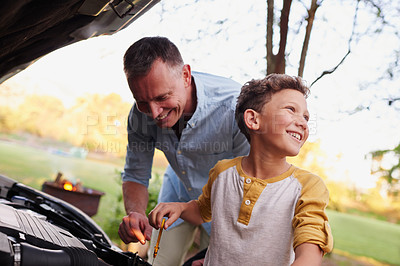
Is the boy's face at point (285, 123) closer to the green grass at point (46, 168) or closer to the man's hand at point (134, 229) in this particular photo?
the man's hand at point (134, 229)

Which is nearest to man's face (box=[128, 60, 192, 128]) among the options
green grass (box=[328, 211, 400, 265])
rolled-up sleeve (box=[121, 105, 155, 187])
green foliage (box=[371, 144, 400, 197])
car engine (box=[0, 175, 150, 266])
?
rolled-up sleeve (box=[121, 105, 155, 187])

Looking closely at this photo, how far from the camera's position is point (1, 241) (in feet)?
2.83

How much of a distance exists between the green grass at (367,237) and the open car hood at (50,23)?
5611mm

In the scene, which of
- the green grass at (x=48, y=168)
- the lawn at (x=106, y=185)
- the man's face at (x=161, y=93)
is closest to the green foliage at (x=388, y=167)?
the lawn at (x=106, y=185)

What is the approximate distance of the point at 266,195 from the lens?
131 centimetres

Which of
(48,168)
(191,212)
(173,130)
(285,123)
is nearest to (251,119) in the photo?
(285,123)

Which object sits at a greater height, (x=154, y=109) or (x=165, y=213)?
(x=154, y=109)

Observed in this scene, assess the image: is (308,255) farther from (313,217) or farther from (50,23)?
(50,23)

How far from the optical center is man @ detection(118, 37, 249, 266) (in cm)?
178

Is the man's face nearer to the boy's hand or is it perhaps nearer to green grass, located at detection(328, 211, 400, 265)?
the boy's hand

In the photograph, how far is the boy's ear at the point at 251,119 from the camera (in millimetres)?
1430

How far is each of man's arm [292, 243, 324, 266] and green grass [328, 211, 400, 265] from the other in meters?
5.54

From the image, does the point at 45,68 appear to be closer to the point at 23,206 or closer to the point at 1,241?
the point at 23,206

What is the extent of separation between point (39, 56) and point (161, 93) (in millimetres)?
574
